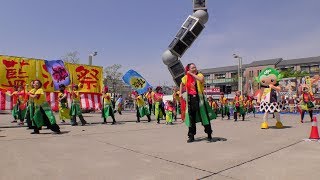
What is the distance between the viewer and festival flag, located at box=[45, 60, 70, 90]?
528 inches

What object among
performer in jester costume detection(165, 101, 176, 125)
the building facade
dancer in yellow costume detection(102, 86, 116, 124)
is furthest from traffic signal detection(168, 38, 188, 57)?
the building facade

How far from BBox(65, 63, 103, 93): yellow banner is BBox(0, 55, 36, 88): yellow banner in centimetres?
179

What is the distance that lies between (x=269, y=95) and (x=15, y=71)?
30.6 feet

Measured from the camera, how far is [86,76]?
14617mm

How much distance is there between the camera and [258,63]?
74.4 metres

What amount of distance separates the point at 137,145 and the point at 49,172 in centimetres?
255

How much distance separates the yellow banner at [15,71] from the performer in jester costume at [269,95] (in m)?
8.84

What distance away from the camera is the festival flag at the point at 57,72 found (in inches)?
528

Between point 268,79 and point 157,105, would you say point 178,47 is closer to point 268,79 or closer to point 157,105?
point 157,105

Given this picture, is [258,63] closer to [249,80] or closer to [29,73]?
[249,80]

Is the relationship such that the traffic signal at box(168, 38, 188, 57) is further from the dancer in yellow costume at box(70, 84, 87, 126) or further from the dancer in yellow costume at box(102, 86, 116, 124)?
the dancer in yellow costume at box(70, 84, 87, 126)

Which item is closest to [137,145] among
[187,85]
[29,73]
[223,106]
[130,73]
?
[187,85]

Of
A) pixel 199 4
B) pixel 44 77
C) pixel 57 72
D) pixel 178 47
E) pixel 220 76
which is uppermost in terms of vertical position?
pixel 220 76

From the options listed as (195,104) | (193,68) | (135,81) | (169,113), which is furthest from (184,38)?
(195,104)
